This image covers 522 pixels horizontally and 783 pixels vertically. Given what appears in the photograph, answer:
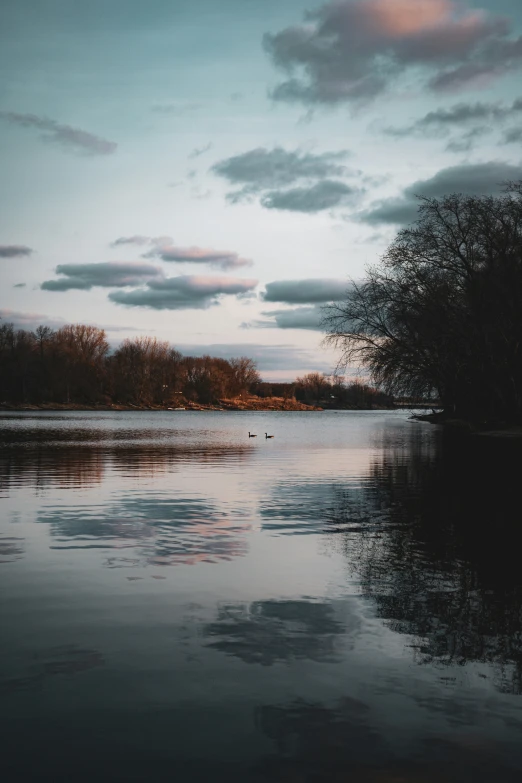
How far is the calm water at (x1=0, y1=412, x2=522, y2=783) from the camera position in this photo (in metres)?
4.96

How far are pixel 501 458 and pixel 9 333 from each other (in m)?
126

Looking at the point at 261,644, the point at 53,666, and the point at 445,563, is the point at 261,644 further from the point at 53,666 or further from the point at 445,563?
the point at 445,563

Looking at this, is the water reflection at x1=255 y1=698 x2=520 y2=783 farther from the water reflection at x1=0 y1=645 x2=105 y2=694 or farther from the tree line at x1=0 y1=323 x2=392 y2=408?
the tree line at x1=0 y1=323 x2=392 y2=408

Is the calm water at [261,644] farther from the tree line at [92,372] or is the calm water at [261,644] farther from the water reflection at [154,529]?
the tree line at [92,372]

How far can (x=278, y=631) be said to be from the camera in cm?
759

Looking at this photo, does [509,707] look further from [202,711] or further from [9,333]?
[9,333]

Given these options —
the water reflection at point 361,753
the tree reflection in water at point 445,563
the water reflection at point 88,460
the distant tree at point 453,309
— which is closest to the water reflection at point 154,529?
the tree reflection in water at point 445,563

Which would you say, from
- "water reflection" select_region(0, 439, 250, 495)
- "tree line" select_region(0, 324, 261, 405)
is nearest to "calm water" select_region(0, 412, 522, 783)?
"water reflection" select_region(0, 439, 250, 495)

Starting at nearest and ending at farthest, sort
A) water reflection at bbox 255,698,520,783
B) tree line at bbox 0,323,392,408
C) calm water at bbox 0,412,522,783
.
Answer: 1. water reflection at bbox 255,698,520,783
2. calm water at bbox 0,412,522,783
3. tree line at bbox 0,323,392,408

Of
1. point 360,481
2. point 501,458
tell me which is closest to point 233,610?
point 360,481

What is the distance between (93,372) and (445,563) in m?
149

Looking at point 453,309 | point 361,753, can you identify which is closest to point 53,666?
point 361,753

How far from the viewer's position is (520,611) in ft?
27.6

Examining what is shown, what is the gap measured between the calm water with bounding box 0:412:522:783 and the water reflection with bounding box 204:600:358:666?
0.10ft
